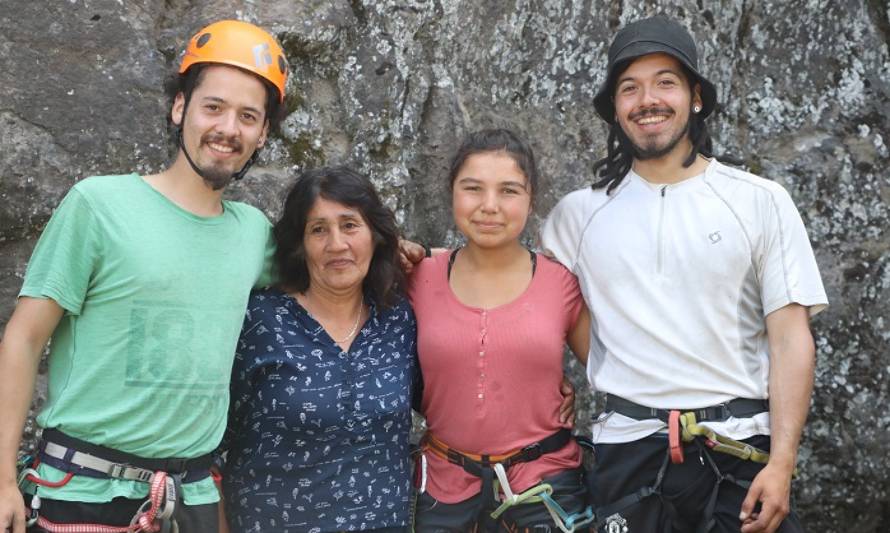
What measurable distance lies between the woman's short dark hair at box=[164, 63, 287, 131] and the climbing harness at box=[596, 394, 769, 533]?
1840mm

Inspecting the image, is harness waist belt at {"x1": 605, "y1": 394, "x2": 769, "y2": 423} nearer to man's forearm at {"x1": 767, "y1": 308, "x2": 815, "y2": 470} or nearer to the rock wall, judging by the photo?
man's forearm at {"x1": 767, "y1": 308, "x2": 815, "y2": 470}

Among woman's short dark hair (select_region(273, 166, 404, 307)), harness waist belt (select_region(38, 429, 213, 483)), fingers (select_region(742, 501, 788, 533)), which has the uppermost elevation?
woman's short dark hair (select_region(273, 166, 404, 307))

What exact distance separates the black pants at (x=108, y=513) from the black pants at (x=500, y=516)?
90 cm

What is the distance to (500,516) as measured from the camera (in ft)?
12.8

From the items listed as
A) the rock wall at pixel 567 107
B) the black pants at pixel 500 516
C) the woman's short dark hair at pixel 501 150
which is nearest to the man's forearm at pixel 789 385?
the black pants at pixel 500 516

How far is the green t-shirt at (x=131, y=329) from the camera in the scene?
3328mm

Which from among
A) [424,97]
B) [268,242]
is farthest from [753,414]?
[424,97]

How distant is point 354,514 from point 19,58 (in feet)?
8.88

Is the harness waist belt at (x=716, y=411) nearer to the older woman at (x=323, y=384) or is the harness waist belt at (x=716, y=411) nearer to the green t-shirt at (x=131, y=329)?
the older woman at (x=323, y=384)

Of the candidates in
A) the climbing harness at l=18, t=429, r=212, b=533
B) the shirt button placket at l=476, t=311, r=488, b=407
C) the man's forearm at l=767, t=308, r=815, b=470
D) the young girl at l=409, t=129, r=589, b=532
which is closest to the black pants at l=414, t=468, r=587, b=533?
the young girl at l=409, t=129, r=589, b=532

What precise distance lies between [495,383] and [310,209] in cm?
101

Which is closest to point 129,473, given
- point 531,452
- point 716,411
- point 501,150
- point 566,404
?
point 531,452

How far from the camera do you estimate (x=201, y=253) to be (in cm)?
359

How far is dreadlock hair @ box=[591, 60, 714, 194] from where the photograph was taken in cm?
412
